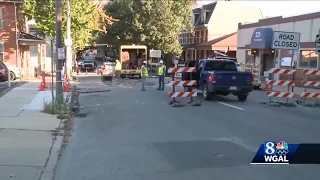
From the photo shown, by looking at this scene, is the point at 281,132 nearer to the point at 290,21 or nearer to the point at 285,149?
the point at 285,149

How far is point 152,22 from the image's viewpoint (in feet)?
142

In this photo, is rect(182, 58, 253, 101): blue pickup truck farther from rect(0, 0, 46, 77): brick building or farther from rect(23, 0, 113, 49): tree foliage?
rect(23, 0, 113, 49): tree foliage

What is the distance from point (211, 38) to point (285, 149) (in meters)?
48.6

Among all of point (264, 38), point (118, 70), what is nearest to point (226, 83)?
point (264, 38)

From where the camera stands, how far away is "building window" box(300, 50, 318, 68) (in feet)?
83.9

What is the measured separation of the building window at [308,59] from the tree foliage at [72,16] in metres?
17.1

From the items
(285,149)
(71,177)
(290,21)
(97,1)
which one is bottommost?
(71,177)

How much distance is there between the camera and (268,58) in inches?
1267

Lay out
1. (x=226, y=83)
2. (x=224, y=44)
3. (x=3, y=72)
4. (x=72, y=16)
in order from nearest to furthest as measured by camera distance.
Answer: (x=226, y=83) → (x=3, y=72) → (x=72, y=16) → (x=224, y=44)

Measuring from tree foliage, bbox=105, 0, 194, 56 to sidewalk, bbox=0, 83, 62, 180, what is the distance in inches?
1186

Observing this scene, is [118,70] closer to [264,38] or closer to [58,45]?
[264,38]

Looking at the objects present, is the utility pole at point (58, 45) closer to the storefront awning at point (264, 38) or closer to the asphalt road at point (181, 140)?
the asphalt road at point (181, 140)

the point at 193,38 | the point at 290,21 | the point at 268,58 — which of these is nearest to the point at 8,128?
the point at 290,21

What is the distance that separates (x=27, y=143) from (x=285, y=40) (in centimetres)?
1252
